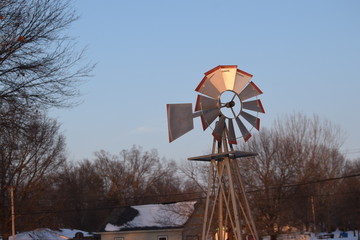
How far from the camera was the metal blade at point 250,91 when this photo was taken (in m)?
16.0

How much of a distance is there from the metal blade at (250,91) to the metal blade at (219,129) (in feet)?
2.79

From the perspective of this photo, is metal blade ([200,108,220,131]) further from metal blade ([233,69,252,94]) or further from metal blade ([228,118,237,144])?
metal blade ([233,69,252,94])

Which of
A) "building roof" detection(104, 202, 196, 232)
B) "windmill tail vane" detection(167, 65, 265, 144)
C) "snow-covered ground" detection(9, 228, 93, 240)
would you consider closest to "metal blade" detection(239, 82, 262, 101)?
"windmill tail vane" detection(167, 65, 265, 144)

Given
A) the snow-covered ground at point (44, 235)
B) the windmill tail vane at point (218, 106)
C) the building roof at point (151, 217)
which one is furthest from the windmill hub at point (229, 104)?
the snow-covered ground at point (44, 235)

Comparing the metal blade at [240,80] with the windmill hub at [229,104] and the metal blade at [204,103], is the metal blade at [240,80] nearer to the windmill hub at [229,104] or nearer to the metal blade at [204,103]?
the windmill hub at [229,104]

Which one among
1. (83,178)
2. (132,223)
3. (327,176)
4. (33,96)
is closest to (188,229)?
(132,223)

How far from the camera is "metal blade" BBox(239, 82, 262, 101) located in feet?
52.4

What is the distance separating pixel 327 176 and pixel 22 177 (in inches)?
924

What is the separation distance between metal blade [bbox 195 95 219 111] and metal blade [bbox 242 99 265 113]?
0.83m

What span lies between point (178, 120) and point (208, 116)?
32.9 inches

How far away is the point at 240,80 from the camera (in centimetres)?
1605

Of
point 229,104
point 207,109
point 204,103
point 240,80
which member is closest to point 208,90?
point 204,103

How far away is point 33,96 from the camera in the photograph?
13.0m

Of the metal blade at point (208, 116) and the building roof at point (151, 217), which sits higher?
the metal blade at point (208, 116)
